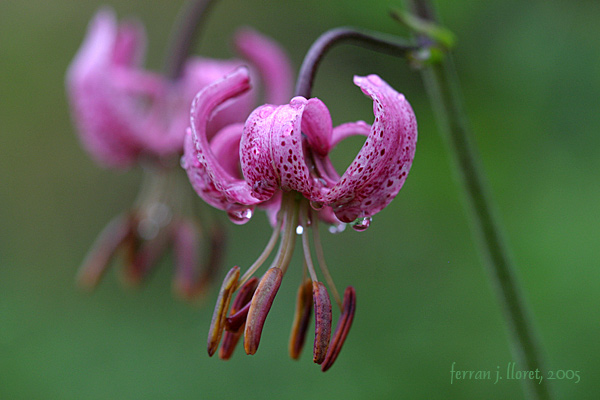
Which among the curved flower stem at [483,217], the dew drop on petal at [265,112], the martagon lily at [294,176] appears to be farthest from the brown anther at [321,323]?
the curved flower stem at [483,217]

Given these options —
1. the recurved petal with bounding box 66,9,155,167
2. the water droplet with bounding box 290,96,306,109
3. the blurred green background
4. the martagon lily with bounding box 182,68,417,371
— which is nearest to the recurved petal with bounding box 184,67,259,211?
the martagon lily with bounding box 182,68,417,371

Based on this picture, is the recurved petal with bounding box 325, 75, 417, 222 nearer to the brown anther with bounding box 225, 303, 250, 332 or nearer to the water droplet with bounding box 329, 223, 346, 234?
the water droplet with bounding box 329, 223, 346, 234

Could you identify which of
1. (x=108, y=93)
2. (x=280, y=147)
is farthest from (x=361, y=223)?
(x=108, y=93)

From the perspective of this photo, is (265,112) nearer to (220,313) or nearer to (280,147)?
A: (280,147)

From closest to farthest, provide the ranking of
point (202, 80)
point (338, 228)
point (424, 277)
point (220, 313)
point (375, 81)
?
point (375, 81) → point (220, 313) → point (338, 228) → point (202, 80) → point (424, 277)

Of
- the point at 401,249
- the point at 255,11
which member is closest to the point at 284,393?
the point at 401,249

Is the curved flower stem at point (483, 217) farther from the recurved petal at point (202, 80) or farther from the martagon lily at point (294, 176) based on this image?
the recurved petal at point (202, 80)
